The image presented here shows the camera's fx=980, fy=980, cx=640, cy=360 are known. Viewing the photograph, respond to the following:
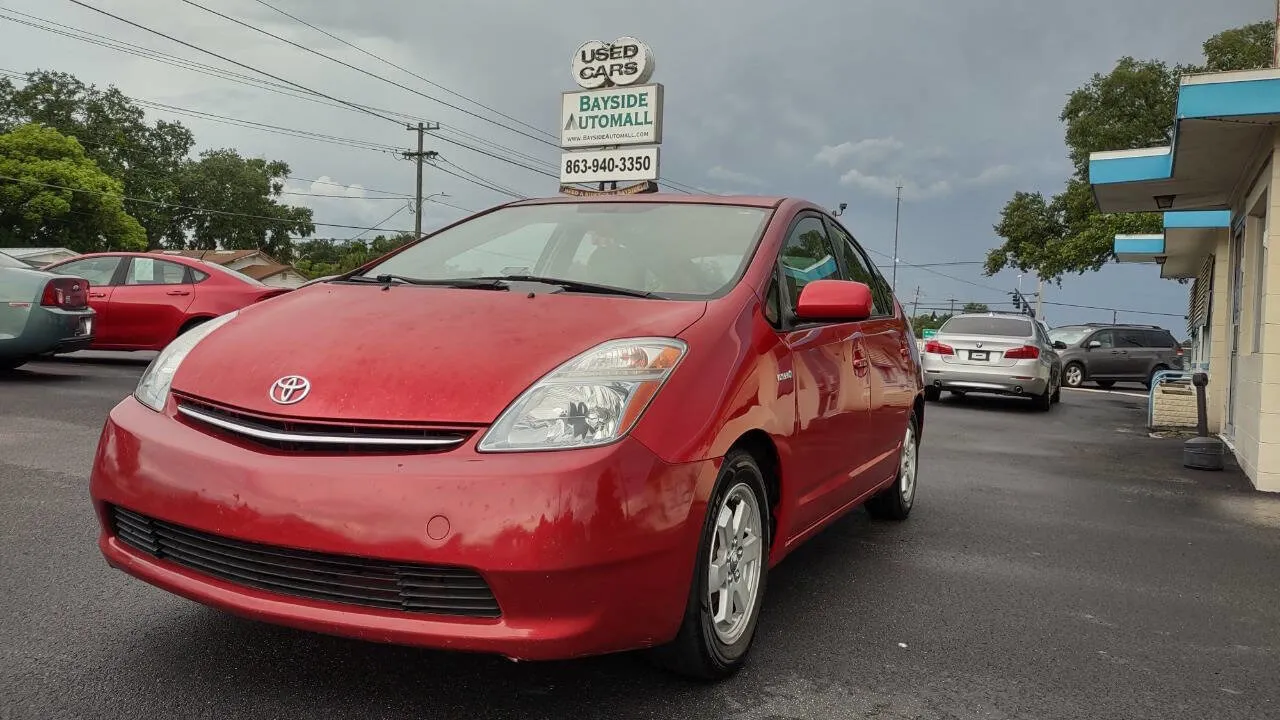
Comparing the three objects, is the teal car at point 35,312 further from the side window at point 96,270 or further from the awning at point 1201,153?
the awning at point 1201,153

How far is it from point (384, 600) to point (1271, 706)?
2701 millimetres

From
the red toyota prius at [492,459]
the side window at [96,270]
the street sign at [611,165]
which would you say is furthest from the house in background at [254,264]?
the red toyota prius at [492,459]

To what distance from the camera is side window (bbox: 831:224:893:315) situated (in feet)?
15.8

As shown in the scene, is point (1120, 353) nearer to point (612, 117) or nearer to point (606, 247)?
point (612, 117)

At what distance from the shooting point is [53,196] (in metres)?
54.6

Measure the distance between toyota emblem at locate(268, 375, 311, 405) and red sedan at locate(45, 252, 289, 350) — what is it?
969cm

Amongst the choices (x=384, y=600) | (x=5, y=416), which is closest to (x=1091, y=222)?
(x=5, y=416)

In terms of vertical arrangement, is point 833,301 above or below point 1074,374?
above

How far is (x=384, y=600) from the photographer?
7.91 ft

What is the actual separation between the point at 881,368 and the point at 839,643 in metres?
1.61

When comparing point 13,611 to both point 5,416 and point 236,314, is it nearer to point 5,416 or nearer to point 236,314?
point 236,314

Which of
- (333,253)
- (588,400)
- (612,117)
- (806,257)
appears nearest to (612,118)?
(612,117)

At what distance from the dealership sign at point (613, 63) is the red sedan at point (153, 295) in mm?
13609

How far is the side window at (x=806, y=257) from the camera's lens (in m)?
3.76
